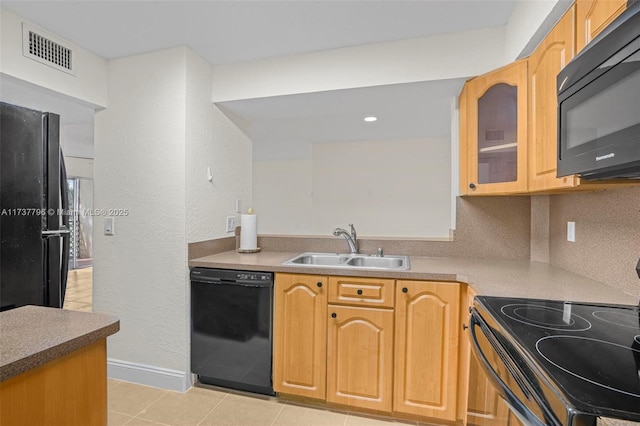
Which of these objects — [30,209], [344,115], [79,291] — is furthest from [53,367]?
[79,291]

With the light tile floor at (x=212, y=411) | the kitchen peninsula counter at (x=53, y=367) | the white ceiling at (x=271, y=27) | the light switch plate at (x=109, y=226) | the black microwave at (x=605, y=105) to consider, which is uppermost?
the white ceiling at (x=271, y=27)

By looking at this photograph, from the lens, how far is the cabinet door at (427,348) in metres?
1.73

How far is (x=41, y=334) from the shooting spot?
791 millimetres

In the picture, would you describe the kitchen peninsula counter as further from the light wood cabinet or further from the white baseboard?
the white baseboard

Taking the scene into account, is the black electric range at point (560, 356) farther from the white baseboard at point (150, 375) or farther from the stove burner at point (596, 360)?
the white baseboard at point (150, 375)

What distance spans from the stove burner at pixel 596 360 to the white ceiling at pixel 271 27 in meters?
1.65

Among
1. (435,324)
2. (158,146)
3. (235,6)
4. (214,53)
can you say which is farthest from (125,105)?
(435,324)

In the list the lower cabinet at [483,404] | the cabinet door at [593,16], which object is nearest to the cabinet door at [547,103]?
the cabinet door at [593,16]

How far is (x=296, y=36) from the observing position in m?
2.00

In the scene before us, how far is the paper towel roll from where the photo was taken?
8.17 ft

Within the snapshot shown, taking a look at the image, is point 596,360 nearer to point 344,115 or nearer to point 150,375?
point 150,375

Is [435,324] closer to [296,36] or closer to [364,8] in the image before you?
[364,8]

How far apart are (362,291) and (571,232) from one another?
119cm

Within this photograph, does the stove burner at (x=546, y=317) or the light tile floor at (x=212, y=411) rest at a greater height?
the stove burner at (x=546, y=317)
